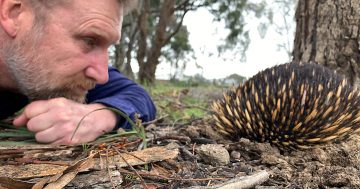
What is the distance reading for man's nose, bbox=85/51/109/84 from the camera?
1.68m

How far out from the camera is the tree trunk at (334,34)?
253 centimetres

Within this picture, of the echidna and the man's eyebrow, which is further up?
the man's eyebrow

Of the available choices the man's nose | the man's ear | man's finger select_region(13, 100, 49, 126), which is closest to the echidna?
the man's nose

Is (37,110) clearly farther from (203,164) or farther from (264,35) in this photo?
(264,35)

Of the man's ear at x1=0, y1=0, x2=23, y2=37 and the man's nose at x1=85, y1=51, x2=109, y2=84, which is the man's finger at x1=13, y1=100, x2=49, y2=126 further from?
the man's ear at x1=0, y1=0, x2=23, y2=37

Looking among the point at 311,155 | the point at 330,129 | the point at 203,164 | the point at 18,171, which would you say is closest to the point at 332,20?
the point at 330,129

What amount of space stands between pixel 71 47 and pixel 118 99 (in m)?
0.33

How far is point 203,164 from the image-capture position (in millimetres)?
1383

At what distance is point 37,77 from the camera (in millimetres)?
1779

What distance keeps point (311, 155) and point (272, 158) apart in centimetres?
26

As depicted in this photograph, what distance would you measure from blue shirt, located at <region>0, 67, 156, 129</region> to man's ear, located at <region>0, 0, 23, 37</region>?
36 centimetres

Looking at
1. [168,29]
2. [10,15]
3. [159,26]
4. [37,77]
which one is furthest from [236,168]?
[168,29]

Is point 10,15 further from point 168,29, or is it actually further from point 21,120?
point 168,29

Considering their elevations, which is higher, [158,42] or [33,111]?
[158,42]
